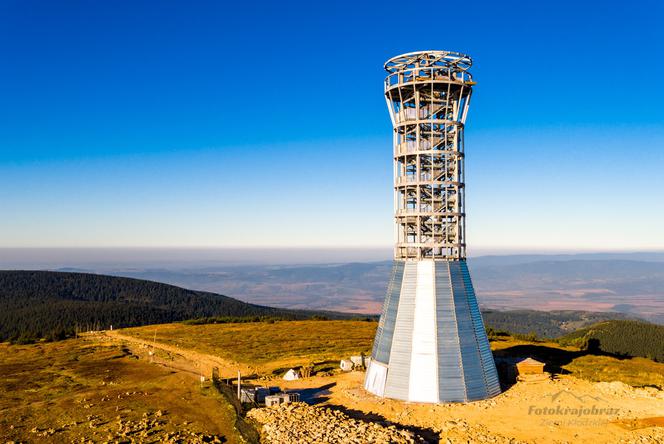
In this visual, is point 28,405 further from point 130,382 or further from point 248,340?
point 248,340

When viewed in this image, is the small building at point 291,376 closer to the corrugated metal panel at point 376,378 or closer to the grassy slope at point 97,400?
the grassy slope at point 97,400

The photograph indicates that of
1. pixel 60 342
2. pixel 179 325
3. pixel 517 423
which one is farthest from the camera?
pixel 179 325

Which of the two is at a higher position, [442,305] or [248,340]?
[442,305]

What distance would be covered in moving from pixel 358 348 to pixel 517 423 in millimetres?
32352

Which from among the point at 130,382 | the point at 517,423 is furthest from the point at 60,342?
the point at 517,423

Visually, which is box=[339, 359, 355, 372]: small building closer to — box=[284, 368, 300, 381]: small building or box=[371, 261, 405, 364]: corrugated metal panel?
box=[284, 368, 300, 381]: small building

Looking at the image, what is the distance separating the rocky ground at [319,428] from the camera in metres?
24.7

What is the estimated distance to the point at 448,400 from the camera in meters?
31.8

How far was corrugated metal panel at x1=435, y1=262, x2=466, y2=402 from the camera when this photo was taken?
32.0 meters

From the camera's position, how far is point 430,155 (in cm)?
3650

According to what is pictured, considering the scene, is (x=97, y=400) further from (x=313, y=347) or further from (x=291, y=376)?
(x=313, y=347)

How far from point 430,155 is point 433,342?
1343cm

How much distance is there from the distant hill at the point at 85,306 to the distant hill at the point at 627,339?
2426 inches

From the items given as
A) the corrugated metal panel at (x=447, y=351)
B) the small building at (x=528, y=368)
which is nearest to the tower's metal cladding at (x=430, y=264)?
the corrugated metal panel at (x=447, y=351)
